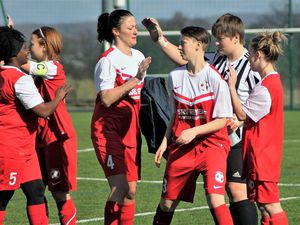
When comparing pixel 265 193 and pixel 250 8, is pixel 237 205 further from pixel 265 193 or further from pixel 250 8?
pixel 250 8

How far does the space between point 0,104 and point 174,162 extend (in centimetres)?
150

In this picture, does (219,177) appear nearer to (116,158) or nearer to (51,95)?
(116,158)

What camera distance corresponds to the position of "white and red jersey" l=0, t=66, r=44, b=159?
8109 mm

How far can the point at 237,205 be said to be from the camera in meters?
8.91

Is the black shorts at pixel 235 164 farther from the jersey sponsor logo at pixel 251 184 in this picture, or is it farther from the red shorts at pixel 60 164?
the red shorts at pixel 60 164

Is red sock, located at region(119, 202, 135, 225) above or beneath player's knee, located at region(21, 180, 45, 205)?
beneath

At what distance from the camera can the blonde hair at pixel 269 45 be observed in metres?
8.29

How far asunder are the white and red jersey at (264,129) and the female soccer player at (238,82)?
46cm

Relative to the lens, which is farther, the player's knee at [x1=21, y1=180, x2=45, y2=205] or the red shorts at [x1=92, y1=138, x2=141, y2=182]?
the red shorts at [x1=92, y1=138, x2=141, y2=182]

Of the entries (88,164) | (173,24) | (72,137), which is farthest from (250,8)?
(72,137)

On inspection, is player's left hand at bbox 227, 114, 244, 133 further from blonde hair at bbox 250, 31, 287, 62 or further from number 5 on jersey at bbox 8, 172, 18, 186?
number 5 on jersey at bbox 8, 172, 18, 186

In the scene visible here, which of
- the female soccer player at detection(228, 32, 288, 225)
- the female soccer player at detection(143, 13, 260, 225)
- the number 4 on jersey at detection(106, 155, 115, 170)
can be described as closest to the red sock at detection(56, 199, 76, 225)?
the number 4 on jersey at detection(106, 155, 115, 170)

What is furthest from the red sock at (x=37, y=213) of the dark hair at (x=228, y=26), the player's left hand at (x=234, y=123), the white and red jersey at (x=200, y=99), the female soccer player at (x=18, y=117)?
the dark hair at (x=228, y=26)

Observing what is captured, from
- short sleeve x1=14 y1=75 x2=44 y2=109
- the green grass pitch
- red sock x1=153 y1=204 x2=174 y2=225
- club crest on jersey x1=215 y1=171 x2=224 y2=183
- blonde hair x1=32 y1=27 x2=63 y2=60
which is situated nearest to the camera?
short sleeve x1=14 y1=75 x2=44 y2=109
